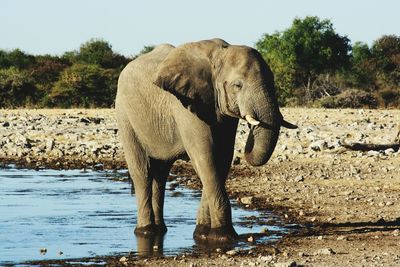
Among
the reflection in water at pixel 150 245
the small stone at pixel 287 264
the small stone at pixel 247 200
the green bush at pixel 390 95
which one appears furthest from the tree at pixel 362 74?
the small stone at pixel 287 264

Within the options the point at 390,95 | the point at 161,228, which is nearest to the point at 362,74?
the point at 390,95

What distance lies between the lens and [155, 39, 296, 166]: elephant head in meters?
10.2

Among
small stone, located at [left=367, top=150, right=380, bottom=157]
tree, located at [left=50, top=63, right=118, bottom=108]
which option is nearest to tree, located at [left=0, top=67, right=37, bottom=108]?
tree, located at [left=50, top=63, right=118, bottom=108]

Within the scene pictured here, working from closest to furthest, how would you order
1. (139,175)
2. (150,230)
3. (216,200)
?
1. (216,200)
2. (150,230)
3. (139,175)

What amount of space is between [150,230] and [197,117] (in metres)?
1.68

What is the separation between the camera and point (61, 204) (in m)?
15.0

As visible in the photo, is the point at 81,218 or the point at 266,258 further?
the point at 81,218

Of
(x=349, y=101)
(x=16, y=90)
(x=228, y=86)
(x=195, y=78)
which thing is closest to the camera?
(x=228, y=86)

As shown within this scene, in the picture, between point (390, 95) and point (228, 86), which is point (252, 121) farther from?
point (390, 95)

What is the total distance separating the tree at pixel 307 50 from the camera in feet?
181

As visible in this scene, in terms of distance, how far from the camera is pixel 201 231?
11484mm

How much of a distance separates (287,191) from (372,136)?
25.6ft

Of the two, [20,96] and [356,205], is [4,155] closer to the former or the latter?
[356,205]

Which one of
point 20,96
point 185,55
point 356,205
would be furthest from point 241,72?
point 20,96
